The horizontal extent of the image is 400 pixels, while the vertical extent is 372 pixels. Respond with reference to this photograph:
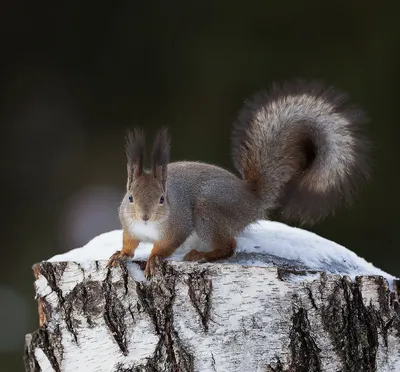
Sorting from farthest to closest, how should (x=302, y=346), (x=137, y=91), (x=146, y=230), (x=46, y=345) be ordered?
(x=137, y=91)
(x=146, y=230)
(x=46, y=345)
(x=302, y=346)

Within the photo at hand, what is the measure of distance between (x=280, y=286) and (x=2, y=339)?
2865 mm

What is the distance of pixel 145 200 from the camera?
66.0 inches

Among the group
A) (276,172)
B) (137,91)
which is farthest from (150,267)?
(137,91)

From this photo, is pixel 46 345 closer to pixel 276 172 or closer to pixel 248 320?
pixel 248 320

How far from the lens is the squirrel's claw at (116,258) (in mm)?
1558

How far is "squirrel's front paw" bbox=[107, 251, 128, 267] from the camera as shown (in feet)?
5.11

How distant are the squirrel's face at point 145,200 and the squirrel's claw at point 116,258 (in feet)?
0.23

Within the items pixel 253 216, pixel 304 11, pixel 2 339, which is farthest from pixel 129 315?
pixel 304 11

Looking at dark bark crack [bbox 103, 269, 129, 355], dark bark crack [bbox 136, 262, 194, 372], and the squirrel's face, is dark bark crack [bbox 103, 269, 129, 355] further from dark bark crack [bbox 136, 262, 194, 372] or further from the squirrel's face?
the squirrel's face

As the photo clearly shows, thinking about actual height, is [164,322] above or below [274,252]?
below

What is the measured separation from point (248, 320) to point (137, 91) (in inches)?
130

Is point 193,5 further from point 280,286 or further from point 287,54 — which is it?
point 280,286

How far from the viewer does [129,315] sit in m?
1.53

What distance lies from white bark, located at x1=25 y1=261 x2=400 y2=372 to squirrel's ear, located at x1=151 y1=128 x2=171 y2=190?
0.75 feet
